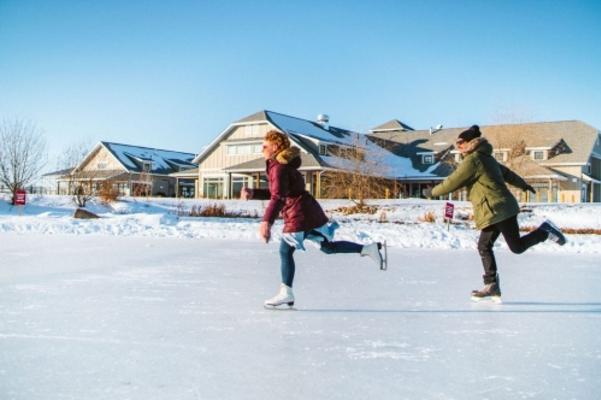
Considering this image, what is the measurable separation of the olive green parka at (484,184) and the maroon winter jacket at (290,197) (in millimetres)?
1000

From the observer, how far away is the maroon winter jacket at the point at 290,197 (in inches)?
146

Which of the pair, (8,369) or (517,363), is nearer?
(8,369)

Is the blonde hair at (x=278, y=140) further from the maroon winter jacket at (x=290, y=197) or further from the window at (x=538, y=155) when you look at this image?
the window at (x=538, y=155)

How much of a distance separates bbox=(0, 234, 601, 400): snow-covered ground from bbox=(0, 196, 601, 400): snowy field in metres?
0.01

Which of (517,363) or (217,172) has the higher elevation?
(217,172)

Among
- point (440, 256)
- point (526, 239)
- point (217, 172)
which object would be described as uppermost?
point (217, 172)

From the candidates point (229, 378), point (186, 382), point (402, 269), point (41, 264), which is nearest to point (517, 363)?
point (229, 378)

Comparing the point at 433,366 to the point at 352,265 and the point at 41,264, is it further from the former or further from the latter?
the point at 41,264

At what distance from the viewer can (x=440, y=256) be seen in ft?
26.0

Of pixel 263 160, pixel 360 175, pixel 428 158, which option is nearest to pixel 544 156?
pixel 428 158

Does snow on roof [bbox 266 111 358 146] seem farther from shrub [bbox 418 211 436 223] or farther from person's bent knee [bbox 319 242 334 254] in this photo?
A: person's bent knee [bbox 319 242 334 254]

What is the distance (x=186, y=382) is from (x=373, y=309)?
6.24 feet

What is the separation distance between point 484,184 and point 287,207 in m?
1.59

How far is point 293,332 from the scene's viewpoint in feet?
9.73
